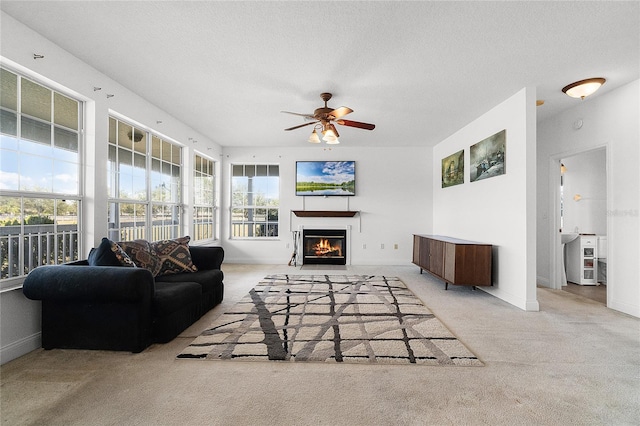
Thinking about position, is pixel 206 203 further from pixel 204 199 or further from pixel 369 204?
pixel 369 204

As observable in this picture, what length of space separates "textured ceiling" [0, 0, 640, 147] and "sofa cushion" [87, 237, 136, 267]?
1.85 m

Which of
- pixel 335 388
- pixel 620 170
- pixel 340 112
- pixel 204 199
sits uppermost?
pixel 340 112

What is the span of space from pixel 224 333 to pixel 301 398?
1.22 meters

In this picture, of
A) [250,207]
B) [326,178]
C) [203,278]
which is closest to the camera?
[203,278]

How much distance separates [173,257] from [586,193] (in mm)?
7061

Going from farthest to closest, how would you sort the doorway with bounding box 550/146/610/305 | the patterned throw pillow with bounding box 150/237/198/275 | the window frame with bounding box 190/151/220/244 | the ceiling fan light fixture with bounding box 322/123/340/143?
1. the window frame with bounding box 190/151/220/244
2. the doorway with bounding box 550/146/610/305
3. the ceiling fan light fixture with bounding box 322/123/340/143
4. the patterned throw pillow with bounding box 150/237/198/275

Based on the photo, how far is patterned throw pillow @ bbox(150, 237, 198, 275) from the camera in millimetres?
3363

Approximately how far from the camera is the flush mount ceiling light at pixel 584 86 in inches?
128

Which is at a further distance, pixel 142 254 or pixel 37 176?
pixel 142 254

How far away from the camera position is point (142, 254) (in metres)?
3.15

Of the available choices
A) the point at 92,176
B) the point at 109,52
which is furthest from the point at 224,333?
the point at 109,52

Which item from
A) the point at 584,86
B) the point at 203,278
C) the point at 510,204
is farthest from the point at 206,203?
the point at 584,86

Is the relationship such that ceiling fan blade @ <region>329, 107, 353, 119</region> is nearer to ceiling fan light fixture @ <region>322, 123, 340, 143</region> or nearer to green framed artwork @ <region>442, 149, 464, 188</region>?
ceiling fan light fixture @ <region>322, 123, 340, 143</region>

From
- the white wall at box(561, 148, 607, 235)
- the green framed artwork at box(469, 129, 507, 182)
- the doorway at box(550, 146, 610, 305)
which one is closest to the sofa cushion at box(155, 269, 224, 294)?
the green framed artwork at box(469, 129, 507, 182)
